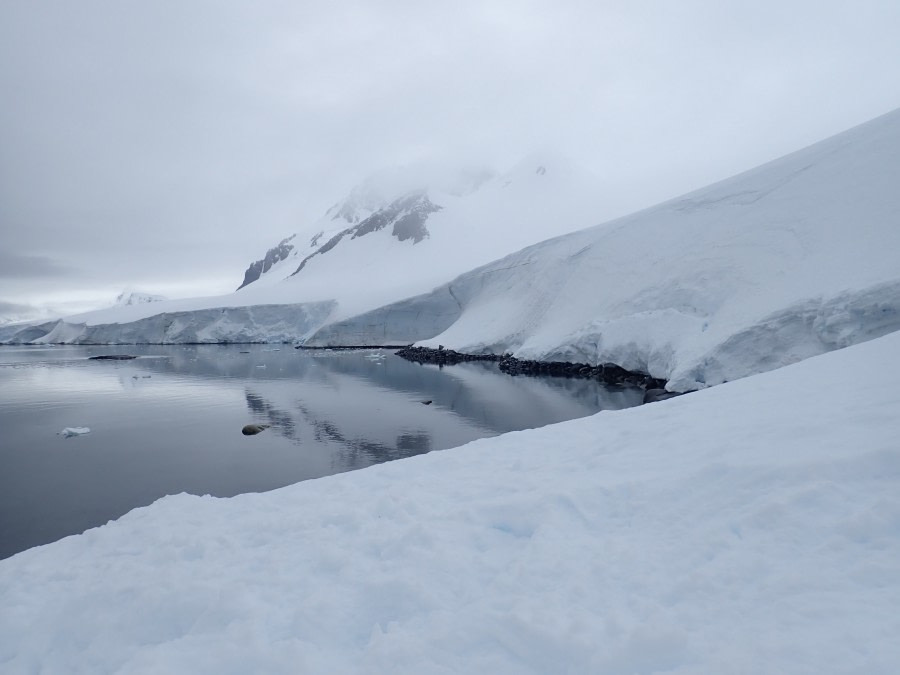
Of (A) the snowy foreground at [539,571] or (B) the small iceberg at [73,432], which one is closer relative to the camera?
(A) the snowy foreground at [539,571]

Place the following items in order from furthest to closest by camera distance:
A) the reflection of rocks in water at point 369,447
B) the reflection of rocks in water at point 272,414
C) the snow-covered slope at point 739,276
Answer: the reflection of rocks in water at point 272,414, the snow-covered slope at point 739,276, the reflection of rocks in water at point 369,447

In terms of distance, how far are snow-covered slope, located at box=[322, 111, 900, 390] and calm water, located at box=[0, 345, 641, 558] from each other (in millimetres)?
2630

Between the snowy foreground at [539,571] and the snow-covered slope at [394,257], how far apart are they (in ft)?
137

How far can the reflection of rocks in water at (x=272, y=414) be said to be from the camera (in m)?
13.4

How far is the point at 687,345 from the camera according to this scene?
50.0ft

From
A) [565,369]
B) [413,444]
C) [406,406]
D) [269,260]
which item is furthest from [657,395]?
[269,260]

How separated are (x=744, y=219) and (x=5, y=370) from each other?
4107cm

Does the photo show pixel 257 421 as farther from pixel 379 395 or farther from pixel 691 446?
pixel 691 446

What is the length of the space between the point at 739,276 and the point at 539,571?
16.9 meters

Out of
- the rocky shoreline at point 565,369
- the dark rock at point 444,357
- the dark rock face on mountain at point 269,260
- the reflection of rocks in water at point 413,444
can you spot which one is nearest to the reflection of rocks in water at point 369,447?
the reflection of rocks in water at point 413,444

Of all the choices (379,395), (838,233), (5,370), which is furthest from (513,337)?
(5,370)

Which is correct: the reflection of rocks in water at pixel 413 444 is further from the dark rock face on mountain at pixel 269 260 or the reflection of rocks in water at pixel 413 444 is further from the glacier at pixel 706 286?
the dark rock face on mountain at pixel 269 260

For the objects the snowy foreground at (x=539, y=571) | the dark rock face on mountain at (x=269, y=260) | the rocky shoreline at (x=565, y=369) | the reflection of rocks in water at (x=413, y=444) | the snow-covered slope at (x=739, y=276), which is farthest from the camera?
the dark rock face on mountain at (x=269, y=260)

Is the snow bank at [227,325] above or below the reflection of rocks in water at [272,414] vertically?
above
